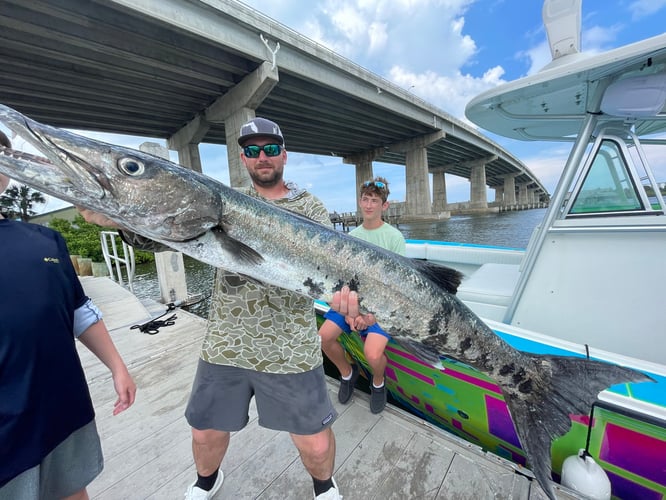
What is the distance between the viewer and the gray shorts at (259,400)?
5.94ft

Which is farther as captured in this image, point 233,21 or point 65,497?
point 233,21

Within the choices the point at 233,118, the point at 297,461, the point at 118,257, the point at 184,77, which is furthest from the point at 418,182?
the point at 297,461

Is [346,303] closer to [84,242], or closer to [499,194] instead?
[84,242]

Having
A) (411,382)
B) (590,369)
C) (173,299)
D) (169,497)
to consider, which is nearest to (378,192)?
(411,382)

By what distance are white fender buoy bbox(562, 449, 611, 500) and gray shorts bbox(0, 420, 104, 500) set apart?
3147 millimetres

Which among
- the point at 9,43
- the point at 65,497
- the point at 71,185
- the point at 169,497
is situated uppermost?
the point at 9,43

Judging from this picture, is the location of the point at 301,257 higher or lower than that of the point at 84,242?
higher

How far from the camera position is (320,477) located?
1970 millimetres

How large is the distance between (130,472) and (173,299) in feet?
16.1

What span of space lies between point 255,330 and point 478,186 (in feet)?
179

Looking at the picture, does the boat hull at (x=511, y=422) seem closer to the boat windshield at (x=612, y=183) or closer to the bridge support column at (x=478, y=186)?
the boat windshield at (x=612, y=183)

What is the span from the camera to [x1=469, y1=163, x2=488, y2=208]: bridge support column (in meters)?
46.9

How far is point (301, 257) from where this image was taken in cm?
173

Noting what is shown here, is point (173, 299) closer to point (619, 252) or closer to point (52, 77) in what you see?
point (619, 252)
